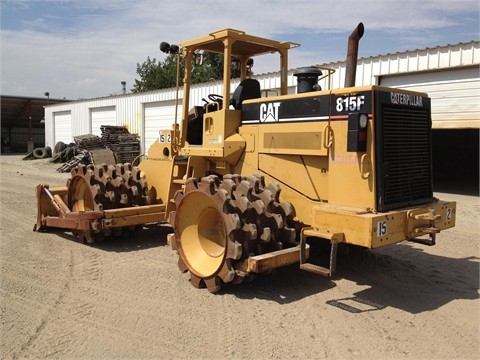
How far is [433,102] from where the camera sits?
1257 centimetres

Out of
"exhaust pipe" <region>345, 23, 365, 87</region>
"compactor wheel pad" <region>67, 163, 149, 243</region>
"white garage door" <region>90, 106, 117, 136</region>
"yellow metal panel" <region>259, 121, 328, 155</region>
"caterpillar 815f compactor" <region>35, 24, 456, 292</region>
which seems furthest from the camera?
"white garage door" <region>90, 106, 117, 136</region>

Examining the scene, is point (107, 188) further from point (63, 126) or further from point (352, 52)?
point (63, 126)

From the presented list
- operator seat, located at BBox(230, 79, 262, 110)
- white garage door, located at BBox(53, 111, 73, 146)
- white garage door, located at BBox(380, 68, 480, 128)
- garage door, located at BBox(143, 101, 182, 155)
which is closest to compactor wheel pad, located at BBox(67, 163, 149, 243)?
operator seat, located at BBox(230, 79, 262, 110)

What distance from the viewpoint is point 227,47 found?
615 cm

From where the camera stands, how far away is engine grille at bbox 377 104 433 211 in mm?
4848

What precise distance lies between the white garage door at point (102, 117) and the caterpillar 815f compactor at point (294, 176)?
19728 millimetres

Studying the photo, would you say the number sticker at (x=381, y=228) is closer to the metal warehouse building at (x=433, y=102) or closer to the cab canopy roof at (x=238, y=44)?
the metal warehouse building at (x=433, y=102)

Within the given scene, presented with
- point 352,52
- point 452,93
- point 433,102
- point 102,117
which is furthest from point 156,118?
point 352,52

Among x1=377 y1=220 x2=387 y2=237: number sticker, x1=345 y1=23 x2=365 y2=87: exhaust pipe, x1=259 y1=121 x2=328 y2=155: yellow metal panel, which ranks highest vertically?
x1=345 y1=23 x2=365 y2=87: exhaust pipe

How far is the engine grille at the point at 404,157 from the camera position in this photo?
15.9 ft

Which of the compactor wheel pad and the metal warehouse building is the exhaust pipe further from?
the compactor wheel pad

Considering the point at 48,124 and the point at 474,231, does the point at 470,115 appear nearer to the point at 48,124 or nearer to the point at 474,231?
the point at 474,231

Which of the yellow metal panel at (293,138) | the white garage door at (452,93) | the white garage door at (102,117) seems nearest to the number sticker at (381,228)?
the yellow metal panel at (293,138)

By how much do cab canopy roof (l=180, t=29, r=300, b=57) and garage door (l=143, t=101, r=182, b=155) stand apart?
567 inches
